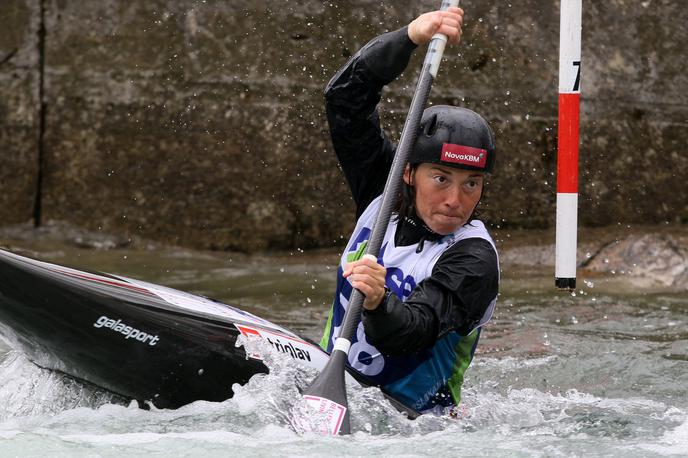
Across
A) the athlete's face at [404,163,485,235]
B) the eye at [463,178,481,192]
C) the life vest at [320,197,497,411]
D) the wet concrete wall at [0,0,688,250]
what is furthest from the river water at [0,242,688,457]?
the wet concrete wall at [0,0,688,250]

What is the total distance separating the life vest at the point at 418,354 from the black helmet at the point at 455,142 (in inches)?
9.0

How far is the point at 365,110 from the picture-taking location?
12.5 ft

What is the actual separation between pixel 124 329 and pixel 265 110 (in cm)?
411

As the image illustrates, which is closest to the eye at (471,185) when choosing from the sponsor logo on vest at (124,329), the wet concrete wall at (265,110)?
the sponsor logo on vest at (124,329)

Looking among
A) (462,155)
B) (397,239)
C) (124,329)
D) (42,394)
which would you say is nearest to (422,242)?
(397,239)

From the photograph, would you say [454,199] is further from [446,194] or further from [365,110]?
[365,110]

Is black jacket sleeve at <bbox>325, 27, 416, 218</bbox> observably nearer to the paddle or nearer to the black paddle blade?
the paddle

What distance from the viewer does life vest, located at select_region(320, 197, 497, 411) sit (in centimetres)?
355

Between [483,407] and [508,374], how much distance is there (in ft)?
2.91

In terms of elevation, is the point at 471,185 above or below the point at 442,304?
above

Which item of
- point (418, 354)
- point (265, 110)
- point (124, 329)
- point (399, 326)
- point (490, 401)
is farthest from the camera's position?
point (265, 110)

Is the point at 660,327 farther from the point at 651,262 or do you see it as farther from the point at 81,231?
the point at 81,231

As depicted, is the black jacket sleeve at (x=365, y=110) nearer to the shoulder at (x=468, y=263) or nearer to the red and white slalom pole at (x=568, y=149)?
the shoulder at (x=468, y=263)

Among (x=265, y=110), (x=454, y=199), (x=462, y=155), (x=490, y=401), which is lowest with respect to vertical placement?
(x=490, y=401)
